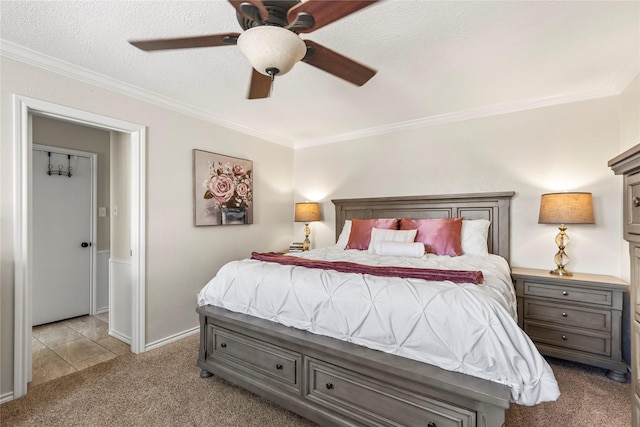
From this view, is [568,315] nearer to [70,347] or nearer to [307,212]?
[307,212]

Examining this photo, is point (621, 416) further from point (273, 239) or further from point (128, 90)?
point (128, 90)

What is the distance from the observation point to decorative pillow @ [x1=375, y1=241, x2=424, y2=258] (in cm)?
284

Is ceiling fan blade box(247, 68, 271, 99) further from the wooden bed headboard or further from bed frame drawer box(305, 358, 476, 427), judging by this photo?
the wooden bed headboard

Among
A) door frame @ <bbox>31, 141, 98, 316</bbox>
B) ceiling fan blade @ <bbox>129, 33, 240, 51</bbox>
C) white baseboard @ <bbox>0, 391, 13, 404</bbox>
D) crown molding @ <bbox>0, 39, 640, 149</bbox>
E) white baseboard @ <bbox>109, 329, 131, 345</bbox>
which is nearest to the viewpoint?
ceiling fan blade @ <bbox>129, 33, 240, 51</bbox>

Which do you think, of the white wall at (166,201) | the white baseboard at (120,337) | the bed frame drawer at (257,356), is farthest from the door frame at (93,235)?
the bed frame drawer at (257,356)

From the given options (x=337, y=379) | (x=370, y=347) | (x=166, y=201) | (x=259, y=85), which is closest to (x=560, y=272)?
(x=370, y=347)

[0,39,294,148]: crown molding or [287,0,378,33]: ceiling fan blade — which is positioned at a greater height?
[0,39,294,148]: crown molding

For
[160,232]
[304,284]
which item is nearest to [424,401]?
[304,284]

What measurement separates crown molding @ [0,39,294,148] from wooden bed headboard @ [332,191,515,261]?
74.3 inches

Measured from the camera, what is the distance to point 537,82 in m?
2.67

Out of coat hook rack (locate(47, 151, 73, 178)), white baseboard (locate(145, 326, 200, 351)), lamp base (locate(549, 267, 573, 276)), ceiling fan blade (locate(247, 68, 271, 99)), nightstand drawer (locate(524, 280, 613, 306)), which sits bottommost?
white baseboard (locate(145, 326, 200, 351))

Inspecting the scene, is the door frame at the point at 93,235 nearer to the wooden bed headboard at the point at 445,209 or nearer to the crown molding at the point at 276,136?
the crown molding at the point at 276,136

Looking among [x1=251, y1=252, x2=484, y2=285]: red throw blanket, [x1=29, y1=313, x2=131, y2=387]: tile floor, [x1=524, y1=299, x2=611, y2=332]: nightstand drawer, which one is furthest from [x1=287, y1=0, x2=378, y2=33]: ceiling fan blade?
[x1=29, y1=313, x2=131, y2=387]: tile floor

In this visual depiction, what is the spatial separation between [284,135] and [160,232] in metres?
2.21
